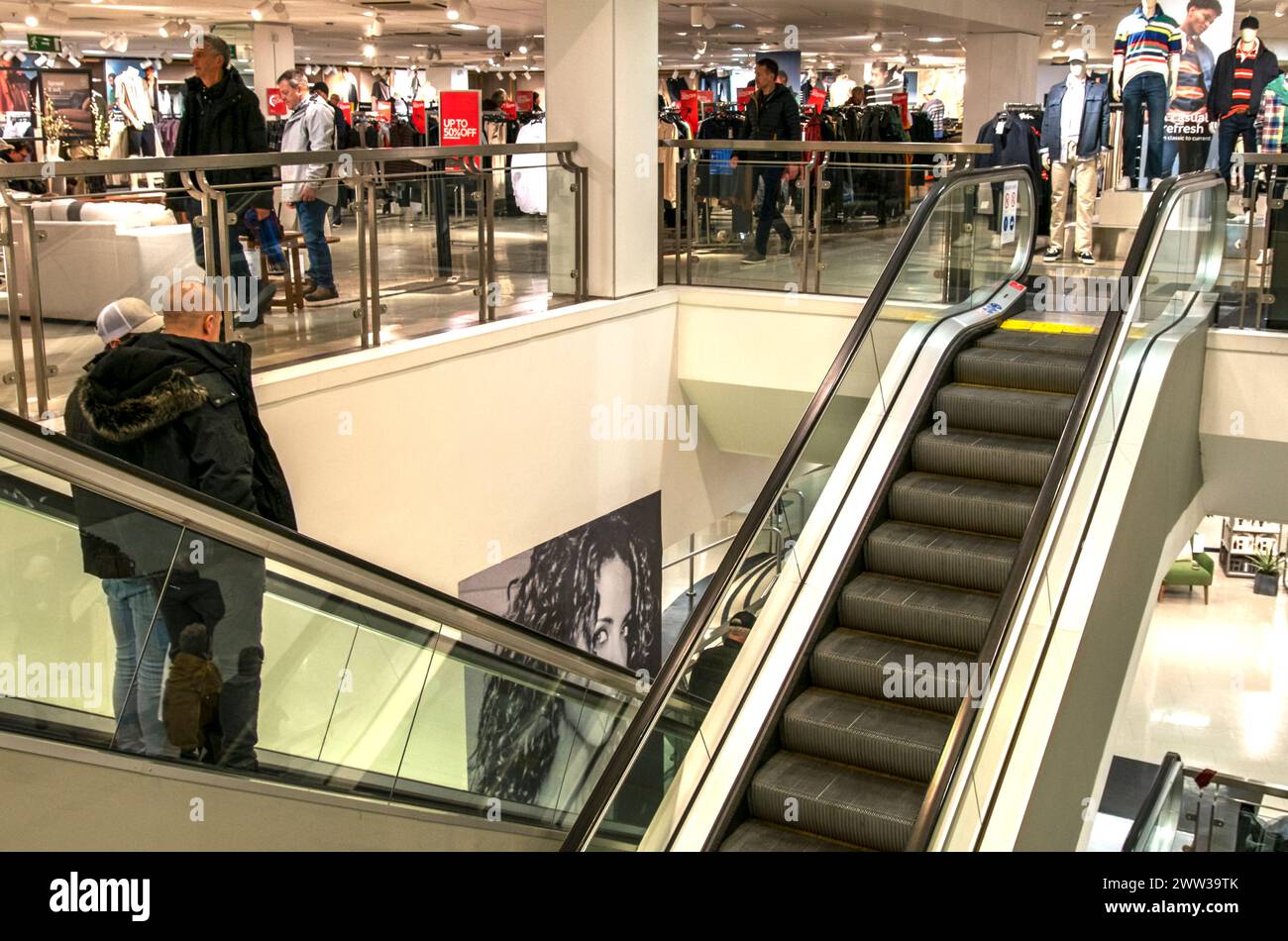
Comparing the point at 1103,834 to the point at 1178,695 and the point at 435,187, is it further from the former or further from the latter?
the point at 435,187

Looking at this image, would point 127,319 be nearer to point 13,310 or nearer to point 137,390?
point 13,310

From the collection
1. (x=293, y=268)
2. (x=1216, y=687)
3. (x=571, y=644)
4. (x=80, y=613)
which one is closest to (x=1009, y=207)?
(x=571, y=644)

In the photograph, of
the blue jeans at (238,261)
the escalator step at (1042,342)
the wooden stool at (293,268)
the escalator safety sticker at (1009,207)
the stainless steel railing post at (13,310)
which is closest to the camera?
the stainless steel railing post at (13,310)

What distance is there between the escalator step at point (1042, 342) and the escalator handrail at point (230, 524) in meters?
3.77

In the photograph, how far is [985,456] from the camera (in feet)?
23.4

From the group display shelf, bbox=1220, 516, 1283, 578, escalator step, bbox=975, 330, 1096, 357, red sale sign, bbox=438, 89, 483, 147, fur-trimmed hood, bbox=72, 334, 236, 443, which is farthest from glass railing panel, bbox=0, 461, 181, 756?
display shelf, bbox=1220, 516, 1283, 578

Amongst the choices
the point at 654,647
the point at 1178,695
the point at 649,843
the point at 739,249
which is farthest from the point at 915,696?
the point at 1178,695

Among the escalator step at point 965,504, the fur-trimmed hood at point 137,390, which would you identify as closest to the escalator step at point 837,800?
the escalator step at point 965,504

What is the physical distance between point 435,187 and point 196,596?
421cm

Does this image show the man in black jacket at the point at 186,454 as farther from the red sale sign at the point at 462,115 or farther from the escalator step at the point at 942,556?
the red sale sign at the point at 462,115

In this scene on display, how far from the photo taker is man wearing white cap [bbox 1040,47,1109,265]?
11.6 m

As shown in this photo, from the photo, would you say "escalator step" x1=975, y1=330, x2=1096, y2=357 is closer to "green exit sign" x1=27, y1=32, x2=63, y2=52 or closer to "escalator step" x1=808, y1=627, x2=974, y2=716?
"escalator step" x1=808, y1=627, x2=974, y2=716

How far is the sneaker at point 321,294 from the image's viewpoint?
726 cm

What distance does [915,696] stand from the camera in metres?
6.12
